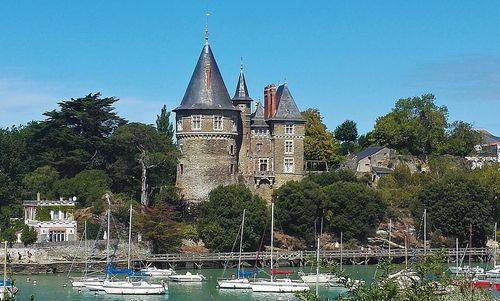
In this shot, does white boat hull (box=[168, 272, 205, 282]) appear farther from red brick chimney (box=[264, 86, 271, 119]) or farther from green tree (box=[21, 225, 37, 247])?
red brick chimney (box=[264, 86, 271, 119])

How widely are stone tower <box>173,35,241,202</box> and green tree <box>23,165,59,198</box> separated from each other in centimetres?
795

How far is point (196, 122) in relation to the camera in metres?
65.9

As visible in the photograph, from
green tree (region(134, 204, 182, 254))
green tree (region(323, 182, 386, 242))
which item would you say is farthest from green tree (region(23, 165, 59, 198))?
green tree (region(323, 182, 386, 242))

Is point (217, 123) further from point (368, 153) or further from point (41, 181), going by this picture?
point (368, 153)

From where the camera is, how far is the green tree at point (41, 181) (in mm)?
64562

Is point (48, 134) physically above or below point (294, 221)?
above

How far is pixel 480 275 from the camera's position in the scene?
52.2 m

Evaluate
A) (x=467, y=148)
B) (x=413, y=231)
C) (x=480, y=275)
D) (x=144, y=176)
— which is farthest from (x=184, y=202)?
(x=467, y=148)

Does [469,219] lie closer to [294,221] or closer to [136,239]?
[294,221]

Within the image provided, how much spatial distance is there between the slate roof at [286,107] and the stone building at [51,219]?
51.8 ft

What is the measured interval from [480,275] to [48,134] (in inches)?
1208

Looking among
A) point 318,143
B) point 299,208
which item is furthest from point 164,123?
point 299,208

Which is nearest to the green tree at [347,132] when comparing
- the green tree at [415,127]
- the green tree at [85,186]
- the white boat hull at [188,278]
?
the green tree at [415,127]

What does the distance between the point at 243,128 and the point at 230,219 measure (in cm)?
981
